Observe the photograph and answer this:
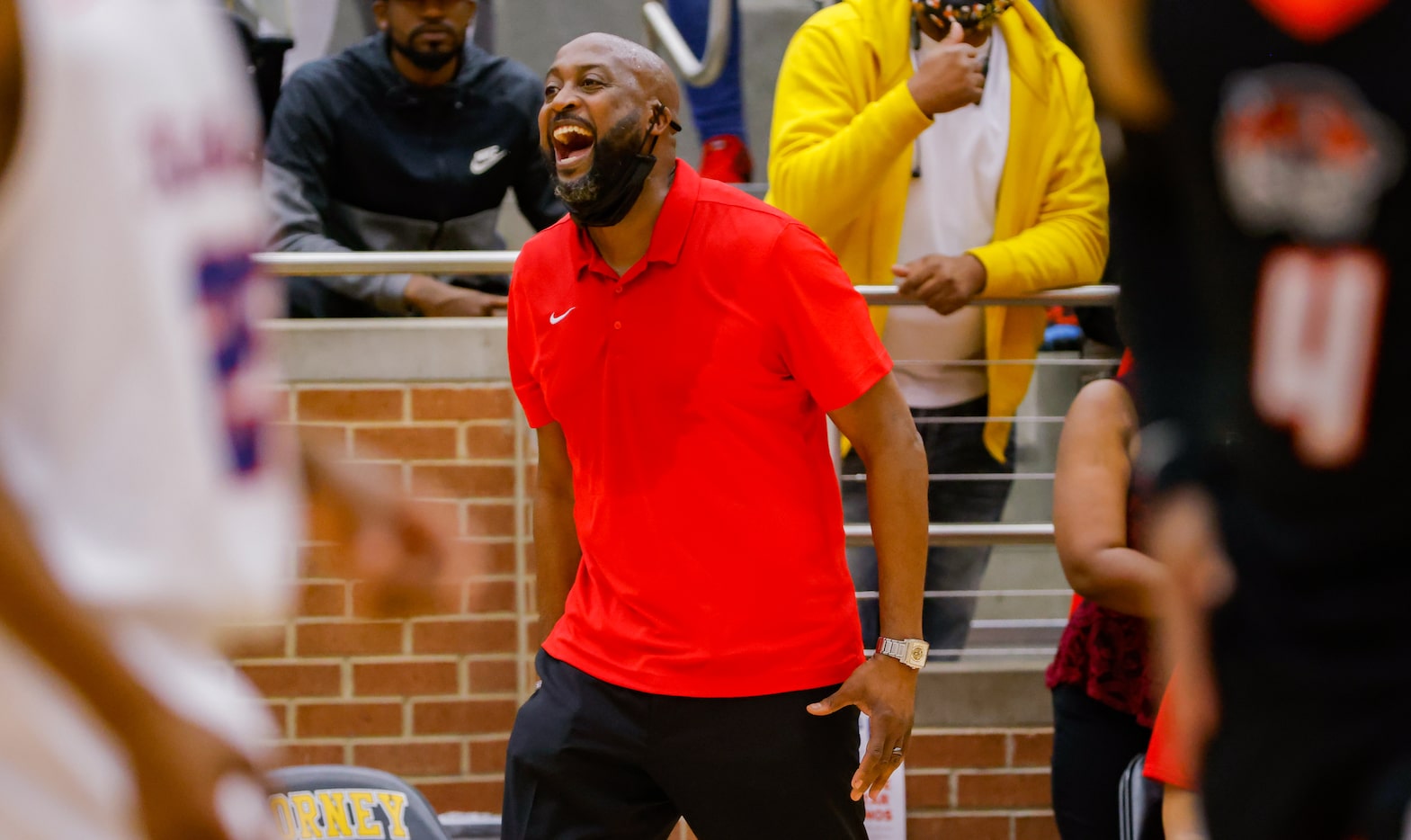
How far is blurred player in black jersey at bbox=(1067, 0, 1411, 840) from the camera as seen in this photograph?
1177mm

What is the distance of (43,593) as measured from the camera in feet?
3.34

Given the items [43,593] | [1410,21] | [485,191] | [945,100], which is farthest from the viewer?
[485,191]

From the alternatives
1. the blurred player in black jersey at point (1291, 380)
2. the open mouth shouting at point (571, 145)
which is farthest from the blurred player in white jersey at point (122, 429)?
the open mouth shouting at point (571, 145)

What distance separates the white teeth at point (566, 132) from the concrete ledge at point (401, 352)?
38.0 inches

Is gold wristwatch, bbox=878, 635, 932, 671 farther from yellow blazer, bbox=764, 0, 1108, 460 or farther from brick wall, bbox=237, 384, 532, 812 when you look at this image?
brick wall, bbox=237, 384, 532, 812

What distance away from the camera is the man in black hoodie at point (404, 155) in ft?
14.8

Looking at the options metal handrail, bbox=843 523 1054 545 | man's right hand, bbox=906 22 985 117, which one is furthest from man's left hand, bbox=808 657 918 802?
man's right hand, bbox=906 22 985 117

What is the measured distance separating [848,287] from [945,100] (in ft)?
2.96

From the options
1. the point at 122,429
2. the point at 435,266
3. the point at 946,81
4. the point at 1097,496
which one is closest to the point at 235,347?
the point at 122,429

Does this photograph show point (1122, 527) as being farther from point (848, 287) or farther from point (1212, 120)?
point (1212, 120)

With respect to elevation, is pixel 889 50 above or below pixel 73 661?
above

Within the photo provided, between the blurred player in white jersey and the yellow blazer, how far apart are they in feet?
9.39

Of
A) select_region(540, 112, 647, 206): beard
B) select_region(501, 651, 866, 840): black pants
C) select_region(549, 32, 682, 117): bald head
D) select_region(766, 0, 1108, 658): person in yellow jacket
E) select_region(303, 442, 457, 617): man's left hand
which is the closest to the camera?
select_region(303, 442, 457, 617): man's left hand

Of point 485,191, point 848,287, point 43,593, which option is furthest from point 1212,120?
point 485,191
